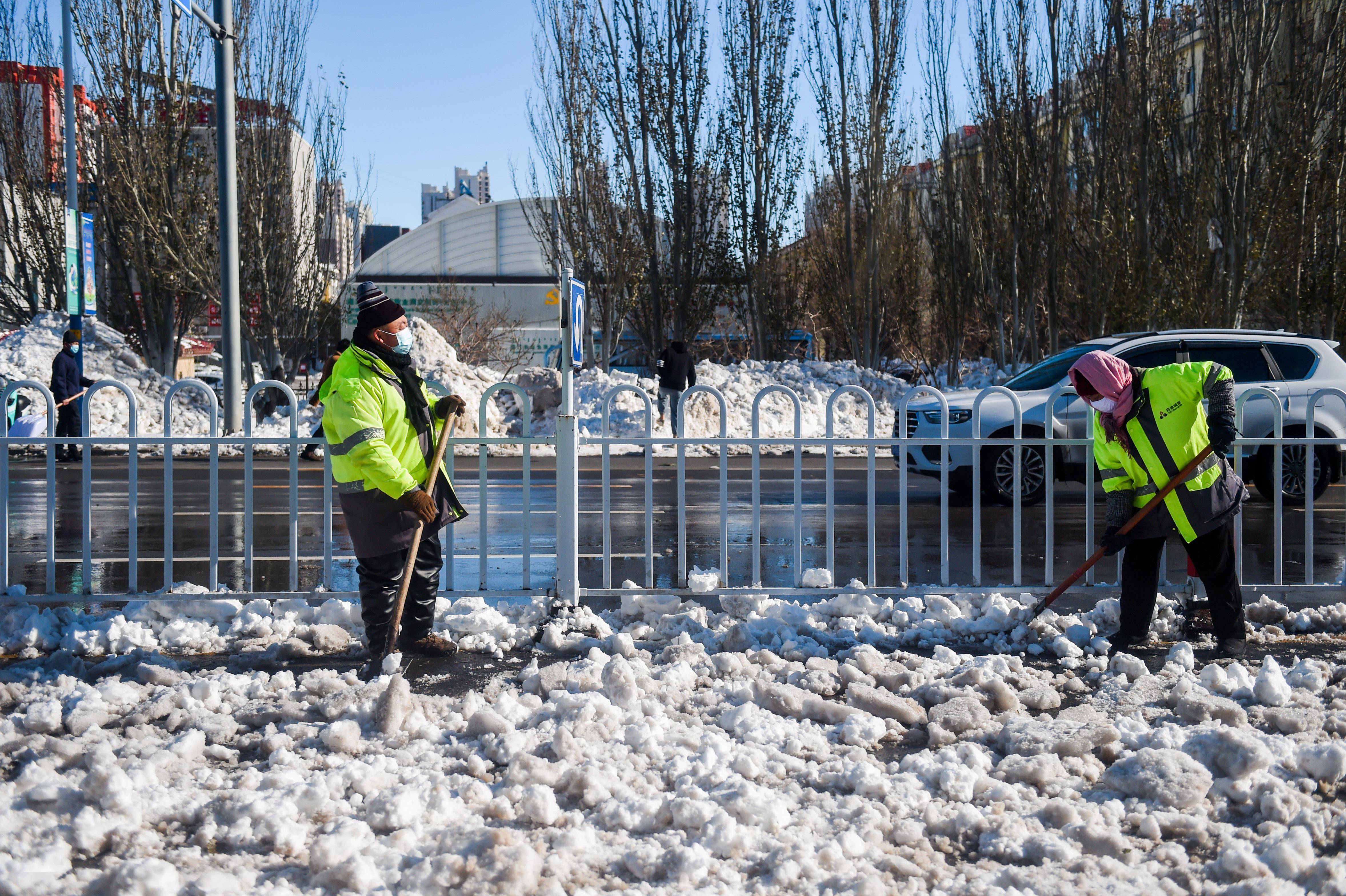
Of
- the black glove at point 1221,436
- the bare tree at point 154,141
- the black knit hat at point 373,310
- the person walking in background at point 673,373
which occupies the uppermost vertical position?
the bare tree at point 154,141

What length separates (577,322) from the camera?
5734mm

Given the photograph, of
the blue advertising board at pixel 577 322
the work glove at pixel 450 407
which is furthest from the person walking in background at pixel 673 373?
the work glove at pixel 450 407

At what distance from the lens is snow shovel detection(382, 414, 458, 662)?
5133 millimetres

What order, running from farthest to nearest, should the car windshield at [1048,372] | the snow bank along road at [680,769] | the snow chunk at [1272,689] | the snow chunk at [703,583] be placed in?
the car windshield at [1048,372], the snow chunk at [703,583], the snow chunk at [1272,689], the snow bank along road at [680,769]

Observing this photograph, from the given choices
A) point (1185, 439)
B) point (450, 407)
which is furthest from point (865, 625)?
point (450, 407)

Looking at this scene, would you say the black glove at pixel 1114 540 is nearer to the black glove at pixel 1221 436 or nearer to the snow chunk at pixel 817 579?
the black glove at pixel 1221 436

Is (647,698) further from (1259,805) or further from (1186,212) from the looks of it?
(1186,212)

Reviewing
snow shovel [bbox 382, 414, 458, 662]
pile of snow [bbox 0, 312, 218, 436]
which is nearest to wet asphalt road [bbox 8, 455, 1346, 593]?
snow shovel [bbox 382, 414, 458, 662]

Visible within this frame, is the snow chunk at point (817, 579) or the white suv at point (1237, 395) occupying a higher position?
the white suv at point (1237, 395)

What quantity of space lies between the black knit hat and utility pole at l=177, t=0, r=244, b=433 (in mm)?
10089

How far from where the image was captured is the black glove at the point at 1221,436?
206 inches

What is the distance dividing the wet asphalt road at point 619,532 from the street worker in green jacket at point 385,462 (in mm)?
1004

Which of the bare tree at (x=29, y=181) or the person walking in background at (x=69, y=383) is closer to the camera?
the person walking in background at (x=69, y=383)

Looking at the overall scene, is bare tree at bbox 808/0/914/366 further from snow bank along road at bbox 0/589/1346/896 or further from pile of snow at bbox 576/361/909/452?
snow bank along road at bbox 0/589/1346/896
